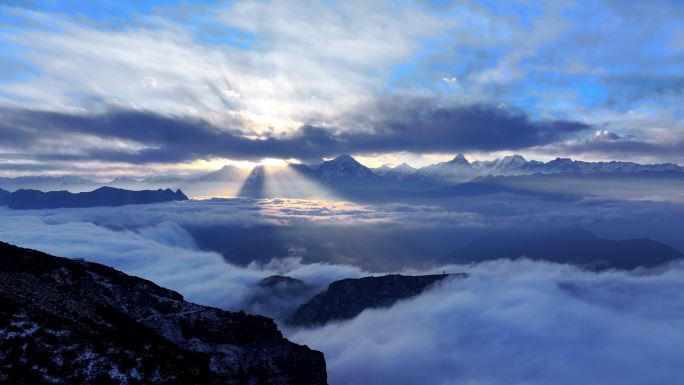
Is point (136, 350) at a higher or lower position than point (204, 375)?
higher

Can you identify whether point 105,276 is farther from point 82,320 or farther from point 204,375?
point 204,375

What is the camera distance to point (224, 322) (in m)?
128

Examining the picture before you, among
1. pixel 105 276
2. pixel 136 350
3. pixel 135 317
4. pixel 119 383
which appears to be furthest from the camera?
pixel 105 276

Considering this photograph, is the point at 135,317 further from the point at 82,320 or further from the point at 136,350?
the point at 136,350

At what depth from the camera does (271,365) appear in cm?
12450

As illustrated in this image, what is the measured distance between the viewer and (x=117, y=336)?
93.9 meters

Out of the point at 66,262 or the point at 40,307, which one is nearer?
the point at 40,307

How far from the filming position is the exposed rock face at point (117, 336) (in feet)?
251

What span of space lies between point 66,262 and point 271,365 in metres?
65.9

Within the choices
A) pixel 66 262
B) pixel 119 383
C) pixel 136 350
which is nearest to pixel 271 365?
pixel 136 350

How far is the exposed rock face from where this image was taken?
76.4m

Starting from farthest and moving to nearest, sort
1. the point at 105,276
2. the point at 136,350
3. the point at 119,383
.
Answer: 1. the point at 105,276
2. the point at 136,350
3. the point at 119,383

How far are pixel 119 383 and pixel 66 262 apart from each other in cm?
6462

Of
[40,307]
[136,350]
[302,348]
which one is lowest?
[302,348]
